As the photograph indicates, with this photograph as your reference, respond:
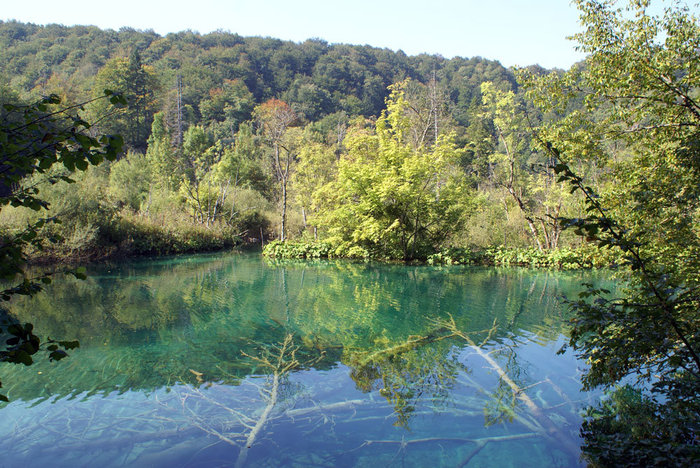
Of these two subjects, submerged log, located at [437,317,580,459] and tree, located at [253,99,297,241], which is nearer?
submerged log, located at [437,317,580,459]

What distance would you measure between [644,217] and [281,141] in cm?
2185

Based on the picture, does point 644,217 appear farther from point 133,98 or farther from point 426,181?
point 133,98

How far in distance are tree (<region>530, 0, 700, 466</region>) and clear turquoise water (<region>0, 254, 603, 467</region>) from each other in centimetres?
78

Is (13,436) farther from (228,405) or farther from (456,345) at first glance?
(456,345)

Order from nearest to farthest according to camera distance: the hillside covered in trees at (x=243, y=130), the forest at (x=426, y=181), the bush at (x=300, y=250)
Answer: the forest at (x=426, y=181), the hillside covered in trees at (x=243, y=130), the bush at (x=300, y=250)

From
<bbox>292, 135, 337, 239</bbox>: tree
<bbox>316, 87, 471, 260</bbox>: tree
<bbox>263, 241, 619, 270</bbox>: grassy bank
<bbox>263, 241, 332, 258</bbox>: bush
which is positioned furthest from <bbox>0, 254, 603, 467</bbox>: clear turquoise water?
<bbox>292, 135, 337, 239</bbox>: tree

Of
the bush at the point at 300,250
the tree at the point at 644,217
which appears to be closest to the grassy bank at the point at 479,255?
the bush at the point at 300,250

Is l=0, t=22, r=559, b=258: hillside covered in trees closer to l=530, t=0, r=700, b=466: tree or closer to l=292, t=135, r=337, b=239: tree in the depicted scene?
l=292, t=135, r=337, b=239: tree

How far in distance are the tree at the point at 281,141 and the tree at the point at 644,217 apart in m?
15.8

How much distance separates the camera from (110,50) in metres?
62.3

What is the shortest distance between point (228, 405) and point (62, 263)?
14532 millimetres

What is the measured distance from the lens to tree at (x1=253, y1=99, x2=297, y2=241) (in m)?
23.5

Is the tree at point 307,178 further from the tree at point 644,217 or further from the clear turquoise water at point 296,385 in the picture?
the tree at point 644,217

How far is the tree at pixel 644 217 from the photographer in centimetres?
312
